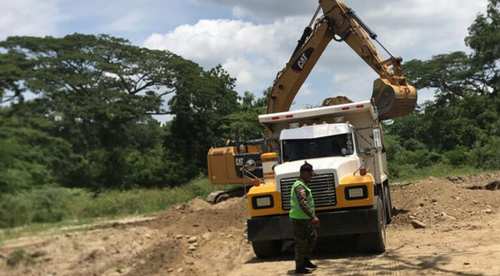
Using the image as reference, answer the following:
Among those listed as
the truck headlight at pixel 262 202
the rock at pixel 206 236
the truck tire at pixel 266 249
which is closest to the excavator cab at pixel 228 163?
the rock at pixel 206 236

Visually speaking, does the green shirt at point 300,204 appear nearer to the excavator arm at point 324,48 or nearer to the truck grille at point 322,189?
the truck grille at point 322,189

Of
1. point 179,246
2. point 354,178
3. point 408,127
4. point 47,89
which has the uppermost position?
point 47,89

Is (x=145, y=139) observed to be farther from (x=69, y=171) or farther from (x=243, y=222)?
(x=243, y=222)

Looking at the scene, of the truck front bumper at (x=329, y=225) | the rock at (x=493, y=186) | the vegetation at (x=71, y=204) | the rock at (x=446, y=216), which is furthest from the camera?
the rock at (x=493, y=186)

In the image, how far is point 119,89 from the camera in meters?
44.2

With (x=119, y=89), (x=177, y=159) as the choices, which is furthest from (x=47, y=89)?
(x=177, y=159)

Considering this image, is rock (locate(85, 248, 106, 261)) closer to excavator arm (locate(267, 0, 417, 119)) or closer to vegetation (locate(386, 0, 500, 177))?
excavator arm (locate(267, 0, 417, 119))

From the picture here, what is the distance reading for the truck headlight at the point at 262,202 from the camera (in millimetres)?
11602

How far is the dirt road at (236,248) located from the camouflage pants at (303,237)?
455 mm

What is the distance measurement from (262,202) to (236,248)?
259cm

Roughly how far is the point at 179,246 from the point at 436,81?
42722 mm

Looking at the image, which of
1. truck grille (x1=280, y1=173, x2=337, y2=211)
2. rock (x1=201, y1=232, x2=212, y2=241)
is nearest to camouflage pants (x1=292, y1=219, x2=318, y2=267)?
truck grille (x1=280, y1=173, x2=337, y2=211)

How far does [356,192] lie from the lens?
36.9 feet

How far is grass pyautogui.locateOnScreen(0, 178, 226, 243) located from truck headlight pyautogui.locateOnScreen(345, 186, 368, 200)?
10.3 m
